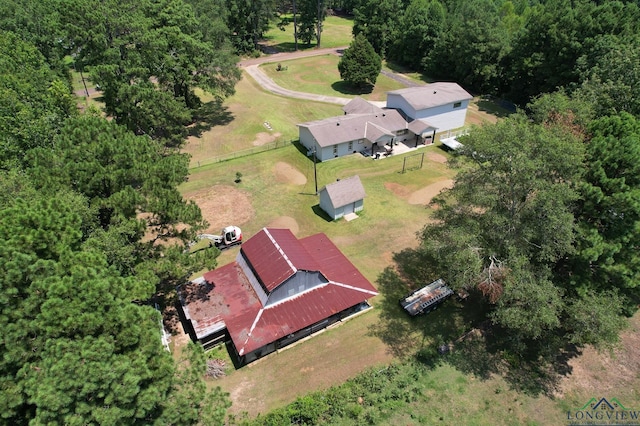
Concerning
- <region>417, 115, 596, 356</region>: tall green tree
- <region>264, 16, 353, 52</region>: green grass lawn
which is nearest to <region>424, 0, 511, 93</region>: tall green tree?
<region>264, 16, 353, 52</region>: green grass lawn

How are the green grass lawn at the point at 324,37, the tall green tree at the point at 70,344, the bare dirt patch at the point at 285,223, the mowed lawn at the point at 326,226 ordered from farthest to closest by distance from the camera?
the green grass lawn at the point at 324,37 < the bare dirt patch at the point at 285,223 < the mowed lawn at the point at 326,226 < the tall green tree at the point at 70,344

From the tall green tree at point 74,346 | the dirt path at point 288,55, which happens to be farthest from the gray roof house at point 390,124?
the dirt path at point 288,55

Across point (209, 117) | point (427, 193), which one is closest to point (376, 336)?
point (427, 193)

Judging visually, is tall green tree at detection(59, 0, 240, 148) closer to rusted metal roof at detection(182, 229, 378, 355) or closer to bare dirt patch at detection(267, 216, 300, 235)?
bare dirt patch at detection(267, 216, 300, 235)

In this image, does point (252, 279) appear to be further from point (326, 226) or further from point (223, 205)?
point (223, 205)

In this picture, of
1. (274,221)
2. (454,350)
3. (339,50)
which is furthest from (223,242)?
(339,50)

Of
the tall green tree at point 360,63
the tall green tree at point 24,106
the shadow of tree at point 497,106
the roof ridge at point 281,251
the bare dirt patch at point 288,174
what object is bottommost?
the bare dirt patch at point 288,174

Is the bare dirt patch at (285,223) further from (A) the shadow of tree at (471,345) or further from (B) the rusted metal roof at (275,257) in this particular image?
(A) the shadow of tree at (471,345)
